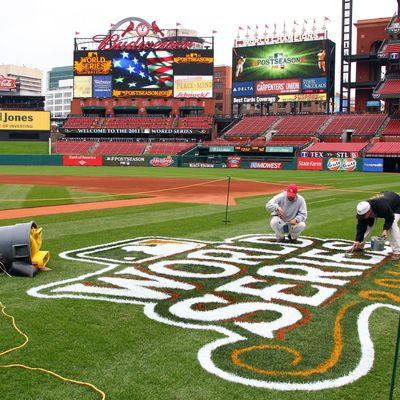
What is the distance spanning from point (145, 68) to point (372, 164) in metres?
40.5

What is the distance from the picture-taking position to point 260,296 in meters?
6.94

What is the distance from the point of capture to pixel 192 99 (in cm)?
8094

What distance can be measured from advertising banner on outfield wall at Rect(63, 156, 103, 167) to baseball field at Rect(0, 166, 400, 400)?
185 feet

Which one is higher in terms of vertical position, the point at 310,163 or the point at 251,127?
the point at 251,127

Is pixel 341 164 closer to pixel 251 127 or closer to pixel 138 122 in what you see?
pixel 251 127

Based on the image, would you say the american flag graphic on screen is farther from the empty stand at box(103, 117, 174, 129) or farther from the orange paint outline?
the orange paint outline

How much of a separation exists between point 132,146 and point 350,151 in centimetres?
3254

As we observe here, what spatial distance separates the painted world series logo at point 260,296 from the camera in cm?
476

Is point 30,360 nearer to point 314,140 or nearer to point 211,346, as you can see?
point 211,346

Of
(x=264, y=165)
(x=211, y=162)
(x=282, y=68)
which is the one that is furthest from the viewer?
(x=282, y=68)

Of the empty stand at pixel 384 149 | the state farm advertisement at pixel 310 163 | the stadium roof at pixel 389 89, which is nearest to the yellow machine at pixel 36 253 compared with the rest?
the state farm advertisement at pixel 310 163

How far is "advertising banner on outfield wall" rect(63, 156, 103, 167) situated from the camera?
2635 inches

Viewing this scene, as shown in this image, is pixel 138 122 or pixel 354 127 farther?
pixel 138 122

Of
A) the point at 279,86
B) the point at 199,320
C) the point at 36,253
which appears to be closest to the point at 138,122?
the point at 279,86
